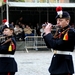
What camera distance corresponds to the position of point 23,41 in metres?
19.0

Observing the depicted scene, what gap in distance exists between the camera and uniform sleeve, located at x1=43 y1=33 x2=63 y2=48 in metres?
5.04

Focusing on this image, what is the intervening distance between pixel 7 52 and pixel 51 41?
1526 millimetres

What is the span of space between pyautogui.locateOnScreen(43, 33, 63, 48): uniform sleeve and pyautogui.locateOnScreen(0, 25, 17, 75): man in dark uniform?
4.58ft

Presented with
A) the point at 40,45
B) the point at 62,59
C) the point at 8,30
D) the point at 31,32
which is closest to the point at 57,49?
the point at 62,59

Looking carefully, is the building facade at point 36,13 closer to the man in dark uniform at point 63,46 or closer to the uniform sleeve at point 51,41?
the man in dark uniform at point 63,46

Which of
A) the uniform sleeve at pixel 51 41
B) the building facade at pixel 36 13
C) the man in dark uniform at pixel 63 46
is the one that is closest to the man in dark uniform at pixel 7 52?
the man in dark uniform at pixel 63 46

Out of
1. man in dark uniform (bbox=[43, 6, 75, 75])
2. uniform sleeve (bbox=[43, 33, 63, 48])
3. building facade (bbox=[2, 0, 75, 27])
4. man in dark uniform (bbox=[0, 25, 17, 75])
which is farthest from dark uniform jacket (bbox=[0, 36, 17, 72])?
building facade (bbox=[2, 0, 75, 27])

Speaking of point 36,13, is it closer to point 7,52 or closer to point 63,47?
point 7,52

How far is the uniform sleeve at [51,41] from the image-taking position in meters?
5.04

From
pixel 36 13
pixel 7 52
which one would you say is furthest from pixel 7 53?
pixel 36 13

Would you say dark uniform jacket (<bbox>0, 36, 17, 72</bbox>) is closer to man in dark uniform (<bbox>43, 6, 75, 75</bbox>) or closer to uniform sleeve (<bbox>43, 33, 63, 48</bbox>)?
man in dark uniform (<bbox>43, 6, 75, 75</bbox>)

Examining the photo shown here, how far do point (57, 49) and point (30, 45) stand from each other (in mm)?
13492

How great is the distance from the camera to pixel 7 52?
634cm

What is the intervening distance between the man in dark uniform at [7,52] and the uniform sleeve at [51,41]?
4.58ft
